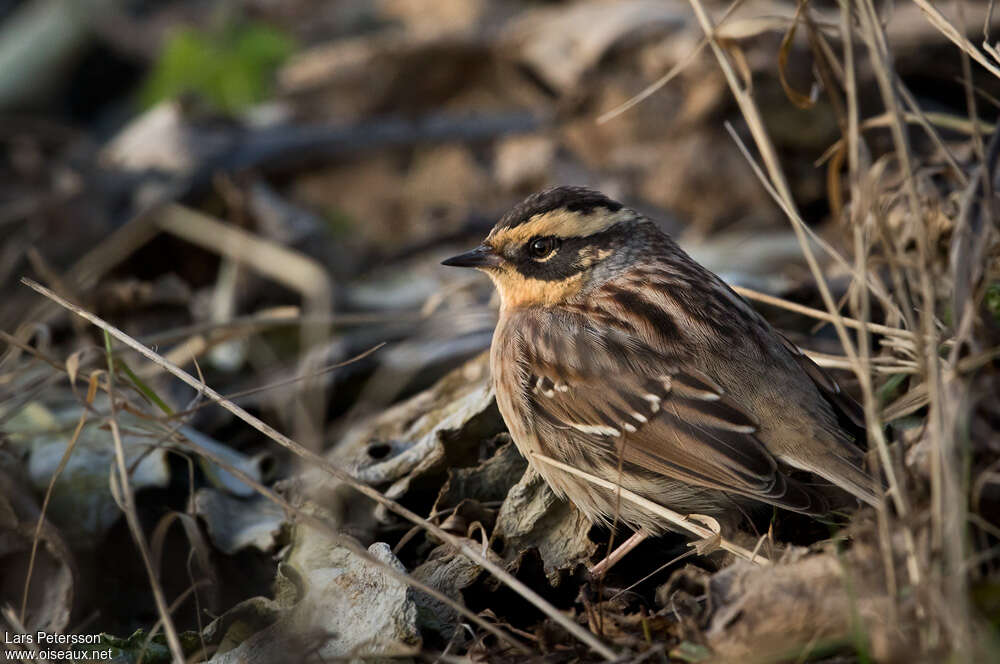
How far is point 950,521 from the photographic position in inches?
105

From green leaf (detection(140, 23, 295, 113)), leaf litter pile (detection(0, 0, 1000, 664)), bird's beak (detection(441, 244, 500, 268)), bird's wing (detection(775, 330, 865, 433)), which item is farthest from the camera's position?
green leaf (detection(140, 23, 295, 113))

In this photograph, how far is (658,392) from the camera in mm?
4148

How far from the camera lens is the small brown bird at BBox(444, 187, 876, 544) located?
12.8 ft

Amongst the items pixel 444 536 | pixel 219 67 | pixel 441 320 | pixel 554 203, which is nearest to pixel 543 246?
pixel 554 203

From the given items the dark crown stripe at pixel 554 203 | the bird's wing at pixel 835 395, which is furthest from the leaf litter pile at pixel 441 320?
the dark crown stripe at pixel 554 203

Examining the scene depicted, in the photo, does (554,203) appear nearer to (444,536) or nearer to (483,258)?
(483,258)

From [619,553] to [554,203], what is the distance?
1.63m

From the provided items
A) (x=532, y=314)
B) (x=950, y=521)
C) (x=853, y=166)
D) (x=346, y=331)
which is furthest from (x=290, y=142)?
(x=950, y=521)

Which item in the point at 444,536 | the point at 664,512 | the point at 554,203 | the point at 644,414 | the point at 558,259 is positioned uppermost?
the point at 554,203

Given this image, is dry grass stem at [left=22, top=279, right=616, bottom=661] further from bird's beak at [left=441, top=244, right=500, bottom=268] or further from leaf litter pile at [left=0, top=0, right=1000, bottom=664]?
bird's beak at [left=441, top=244, right=500, bottom=268]

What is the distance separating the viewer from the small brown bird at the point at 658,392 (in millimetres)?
3912

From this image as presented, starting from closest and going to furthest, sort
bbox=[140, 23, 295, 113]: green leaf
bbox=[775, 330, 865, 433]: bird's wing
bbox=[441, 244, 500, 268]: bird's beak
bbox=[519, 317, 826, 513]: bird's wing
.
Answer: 1. bbox=[519, 317, 826, 513]: bird's wing
2. bbox=[775, 330, 865, 433]: bird's wing
3. bbox=[441, 244, 500, 268]: bird's beak
4. bbox=[140, 23, 295, 113]: green leaf

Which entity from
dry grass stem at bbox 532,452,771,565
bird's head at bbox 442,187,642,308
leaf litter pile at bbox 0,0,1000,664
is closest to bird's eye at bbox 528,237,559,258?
bird's head at bbox 442,187,642,308

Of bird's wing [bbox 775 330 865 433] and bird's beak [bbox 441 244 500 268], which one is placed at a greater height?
bird's beak [bbox 441 244 500 268]
